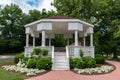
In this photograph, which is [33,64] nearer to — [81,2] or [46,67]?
[46,67]

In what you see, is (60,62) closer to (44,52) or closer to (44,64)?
(44,52)

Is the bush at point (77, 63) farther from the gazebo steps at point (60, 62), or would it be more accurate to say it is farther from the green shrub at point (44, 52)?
the green shrub at point (44, 52)

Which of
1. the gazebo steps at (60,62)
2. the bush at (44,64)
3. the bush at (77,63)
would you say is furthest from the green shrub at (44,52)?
the bush at (77,63)

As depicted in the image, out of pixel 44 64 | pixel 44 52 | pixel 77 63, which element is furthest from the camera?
pixel 44 52

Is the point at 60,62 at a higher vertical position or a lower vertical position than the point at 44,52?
lower

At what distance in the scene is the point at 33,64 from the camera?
56.5 ft

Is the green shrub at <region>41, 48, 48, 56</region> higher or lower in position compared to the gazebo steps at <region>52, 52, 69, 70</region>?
higher

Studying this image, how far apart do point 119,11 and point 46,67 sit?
802 inches

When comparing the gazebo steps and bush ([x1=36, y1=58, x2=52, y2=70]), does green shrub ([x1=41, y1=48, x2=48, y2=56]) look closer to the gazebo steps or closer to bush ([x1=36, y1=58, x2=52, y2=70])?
the gazebo steps

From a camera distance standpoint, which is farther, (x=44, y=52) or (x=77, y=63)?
(x=44, y=52)

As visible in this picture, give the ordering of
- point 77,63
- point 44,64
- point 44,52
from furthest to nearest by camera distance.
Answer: point 44,52 < point 77,63 < point 44,64

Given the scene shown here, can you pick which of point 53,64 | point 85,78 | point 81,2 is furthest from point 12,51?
point 85,78

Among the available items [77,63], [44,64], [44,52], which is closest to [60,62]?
[44,52]

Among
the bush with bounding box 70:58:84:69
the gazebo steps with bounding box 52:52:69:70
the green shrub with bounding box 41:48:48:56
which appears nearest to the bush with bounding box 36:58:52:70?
the gazebo steps with bounding box 52:52:69:70
